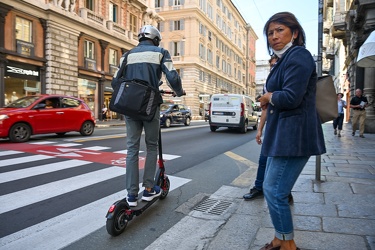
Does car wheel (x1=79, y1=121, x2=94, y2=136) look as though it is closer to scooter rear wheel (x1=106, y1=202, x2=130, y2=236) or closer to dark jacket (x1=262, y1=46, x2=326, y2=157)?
scooter rear wheel (x1=106, y1=202, x2=130, y2=236)

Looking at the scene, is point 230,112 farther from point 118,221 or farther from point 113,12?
point 113,12

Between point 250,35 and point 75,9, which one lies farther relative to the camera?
point 250,35

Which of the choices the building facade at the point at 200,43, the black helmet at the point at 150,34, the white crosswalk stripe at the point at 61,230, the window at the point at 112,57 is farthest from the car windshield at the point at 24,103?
the building facade at the point at 200,43

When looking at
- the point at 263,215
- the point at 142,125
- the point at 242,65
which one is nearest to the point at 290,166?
the point at 263,215

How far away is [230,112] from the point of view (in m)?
15.4

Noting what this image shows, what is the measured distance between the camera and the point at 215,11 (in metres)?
54.9

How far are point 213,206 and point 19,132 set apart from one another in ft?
27.1

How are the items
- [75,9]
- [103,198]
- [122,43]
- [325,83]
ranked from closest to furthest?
[325,83] → [103,198] → [75,9] → [122,43]

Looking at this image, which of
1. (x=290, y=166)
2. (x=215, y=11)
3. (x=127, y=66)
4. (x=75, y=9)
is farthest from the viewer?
(x=215, y=11)

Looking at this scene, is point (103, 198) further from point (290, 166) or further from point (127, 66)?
point (290, 166)

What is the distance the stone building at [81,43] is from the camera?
1920 centimetres

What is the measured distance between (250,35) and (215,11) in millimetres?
33397

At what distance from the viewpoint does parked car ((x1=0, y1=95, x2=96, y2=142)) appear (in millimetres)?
9695

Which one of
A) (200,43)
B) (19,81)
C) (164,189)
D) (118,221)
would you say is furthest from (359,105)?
(200,43)
